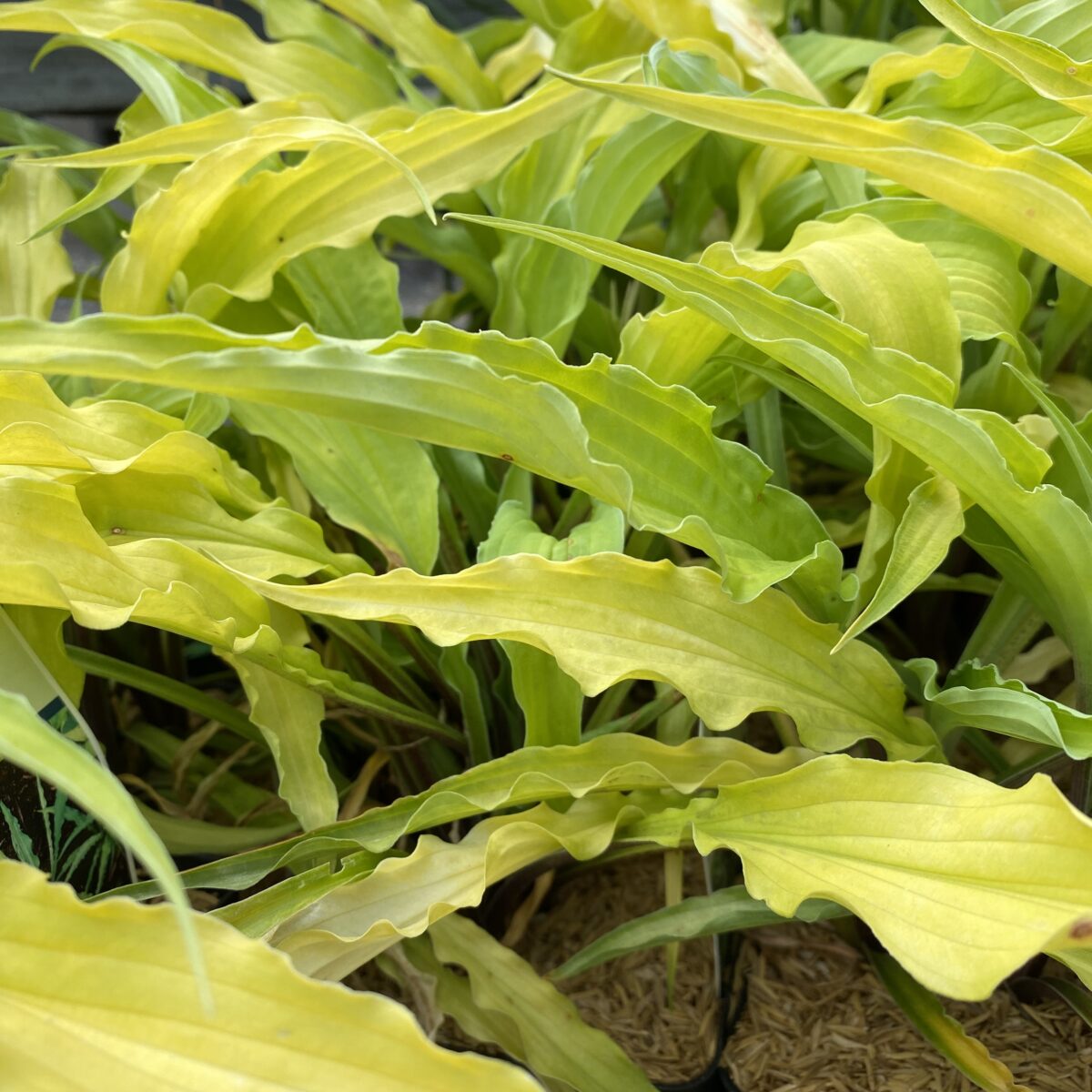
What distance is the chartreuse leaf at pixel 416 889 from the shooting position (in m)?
0.41

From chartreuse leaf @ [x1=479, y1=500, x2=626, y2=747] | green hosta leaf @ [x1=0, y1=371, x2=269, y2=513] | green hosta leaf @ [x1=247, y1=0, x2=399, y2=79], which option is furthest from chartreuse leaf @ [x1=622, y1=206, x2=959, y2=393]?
green hosta leaf @ [x1=247, y1=0, x2=399, y2=79]

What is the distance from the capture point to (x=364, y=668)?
1.94 feet

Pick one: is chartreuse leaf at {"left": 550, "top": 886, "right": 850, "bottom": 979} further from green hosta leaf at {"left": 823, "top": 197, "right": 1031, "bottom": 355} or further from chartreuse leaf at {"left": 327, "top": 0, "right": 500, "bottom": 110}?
chartreuse leaf at {"left": 327, "top": 0, "right": 500, "bottom": 110}

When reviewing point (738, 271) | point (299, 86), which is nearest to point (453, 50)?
point (299, 86)

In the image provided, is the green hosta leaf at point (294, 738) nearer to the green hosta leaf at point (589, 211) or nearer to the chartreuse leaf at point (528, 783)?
the chartreuse leaf at point (528, 783)

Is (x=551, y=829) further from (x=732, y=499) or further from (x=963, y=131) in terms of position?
(x=963, y=131)

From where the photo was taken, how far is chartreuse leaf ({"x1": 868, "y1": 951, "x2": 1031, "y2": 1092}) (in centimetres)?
44

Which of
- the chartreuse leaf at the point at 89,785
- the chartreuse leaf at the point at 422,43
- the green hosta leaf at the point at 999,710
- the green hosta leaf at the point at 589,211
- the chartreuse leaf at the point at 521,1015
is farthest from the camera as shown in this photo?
the chartreuse leaf at the point at 422,43

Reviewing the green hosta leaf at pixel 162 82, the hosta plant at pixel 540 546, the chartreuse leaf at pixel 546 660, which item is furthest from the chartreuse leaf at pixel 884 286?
the green hosta leaf at pixel 162 82

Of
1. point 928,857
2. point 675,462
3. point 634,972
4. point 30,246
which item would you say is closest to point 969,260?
point 675,462

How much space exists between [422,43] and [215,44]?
0.15 m

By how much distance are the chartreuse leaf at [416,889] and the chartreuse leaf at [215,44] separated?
0.50 metres

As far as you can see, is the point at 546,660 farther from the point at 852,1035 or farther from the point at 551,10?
the point at 551,10

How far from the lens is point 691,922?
498mm
